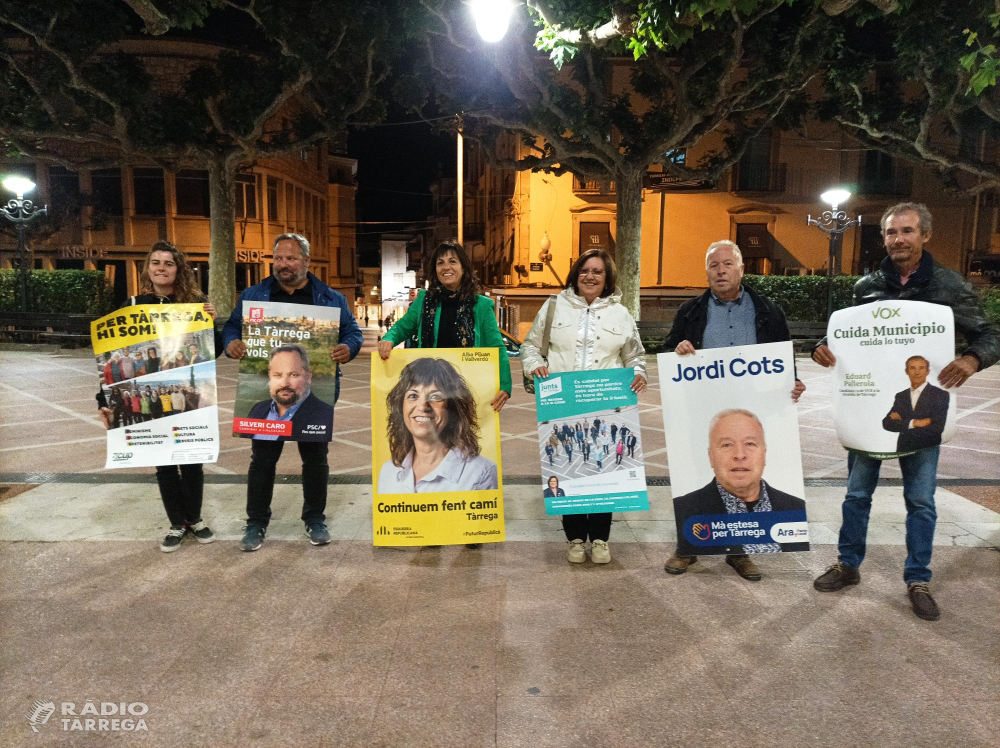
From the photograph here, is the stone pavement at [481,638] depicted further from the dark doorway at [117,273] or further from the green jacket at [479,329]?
the dark doorway at [117,273]

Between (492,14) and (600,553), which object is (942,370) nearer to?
(600,553)

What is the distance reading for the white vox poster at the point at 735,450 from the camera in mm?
3613

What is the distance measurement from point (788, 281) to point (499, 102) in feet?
35.1

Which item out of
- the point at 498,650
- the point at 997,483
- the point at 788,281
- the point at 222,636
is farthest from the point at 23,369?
the point at 788,281

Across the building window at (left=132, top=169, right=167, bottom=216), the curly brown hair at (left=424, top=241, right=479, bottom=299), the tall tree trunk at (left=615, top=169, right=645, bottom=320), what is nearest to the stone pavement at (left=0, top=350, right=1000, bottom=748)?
the curly brown hair at (left=424, top=241, right=479, bottom=299)

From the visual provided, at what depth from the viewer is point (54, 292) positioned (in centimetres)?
1956

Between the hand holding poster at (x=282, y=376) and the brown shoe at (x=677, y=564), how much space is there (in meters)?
2.22

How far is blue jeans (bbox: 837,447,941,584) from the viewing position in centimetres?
341

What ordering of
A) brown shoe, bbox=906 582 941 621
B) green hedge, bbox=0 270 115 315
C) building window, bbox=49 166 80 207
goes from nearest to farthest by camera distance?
brown shoe, bbox=906 582 941 621, green hedge, bbox=0 270 115 315, building window, bbox=49 166 80 207

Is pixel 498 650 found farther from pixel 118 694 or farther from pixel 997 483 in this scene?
pixel 997 483

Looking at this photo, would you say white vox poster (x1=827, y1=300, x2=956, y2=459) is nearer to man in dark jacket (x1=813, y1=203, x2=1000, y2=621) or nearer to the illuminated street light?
man in dark jacket (x1=813, y1=203, x2=1000, y2=621)

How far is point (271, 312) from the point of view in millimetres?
4027

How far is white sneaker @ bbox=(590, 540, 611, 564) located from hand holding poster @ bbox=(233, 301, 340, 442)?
1798 millimetres

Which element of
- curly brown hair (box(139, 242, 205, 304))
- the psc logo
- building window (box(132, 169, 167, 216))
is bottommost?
the psc logo
